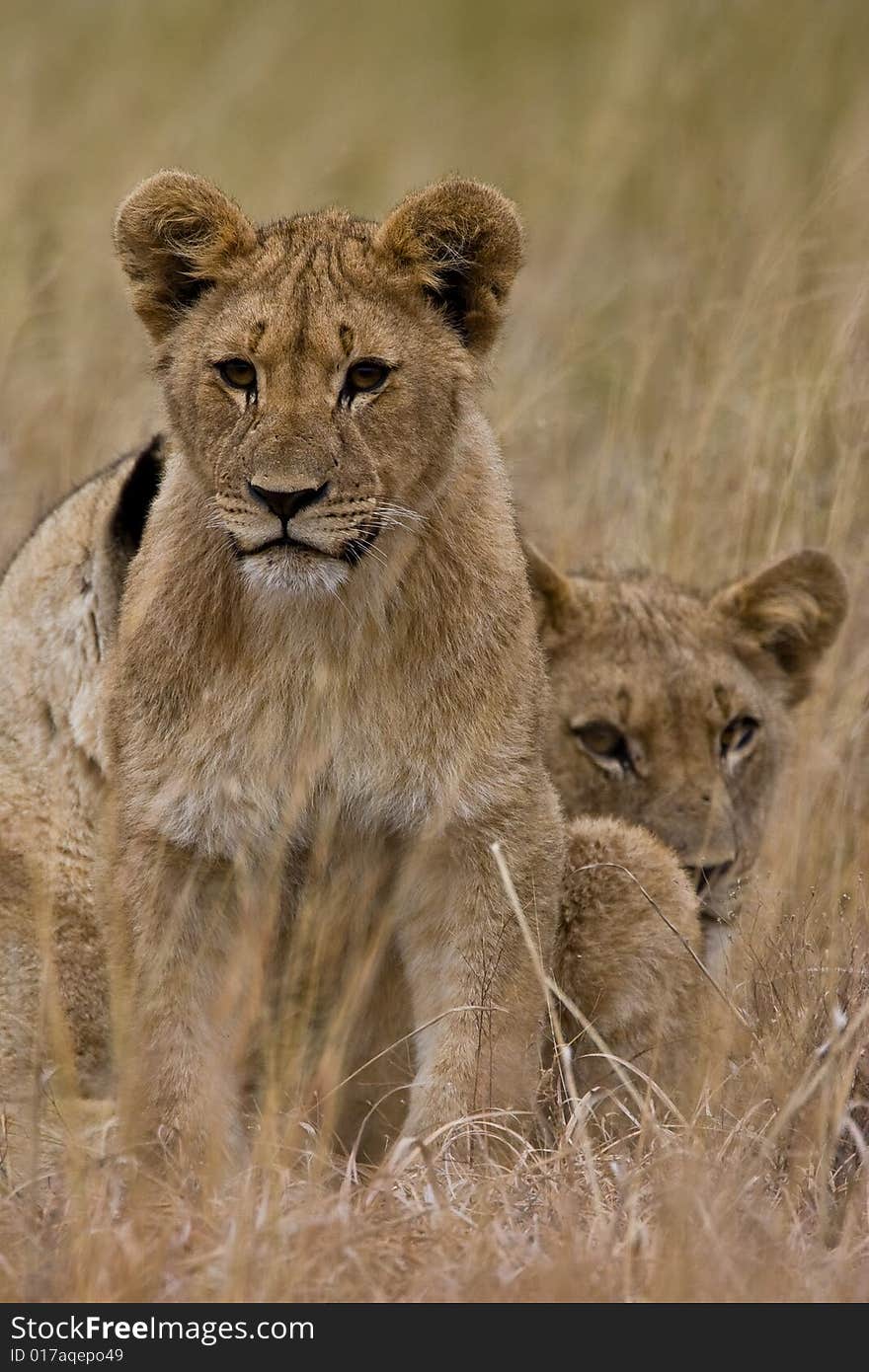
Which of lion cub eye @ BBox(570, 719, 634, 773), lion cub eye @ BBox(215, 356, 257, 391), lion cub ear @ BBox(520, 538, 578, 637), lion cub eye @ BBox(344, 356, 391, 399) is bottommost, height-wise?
lion cub eye @ BBox(570, 719, 634, 773)

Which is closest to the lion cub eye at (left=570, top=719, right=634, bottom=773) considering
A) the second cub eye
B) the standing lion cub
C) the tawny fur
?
the standing lion cub

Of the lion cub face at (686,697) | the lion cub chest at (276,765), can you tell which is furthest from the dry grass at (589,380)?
the lion cub chest at (276,765)

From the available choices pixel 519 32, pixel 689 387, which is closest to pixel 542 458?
pixel 689 387

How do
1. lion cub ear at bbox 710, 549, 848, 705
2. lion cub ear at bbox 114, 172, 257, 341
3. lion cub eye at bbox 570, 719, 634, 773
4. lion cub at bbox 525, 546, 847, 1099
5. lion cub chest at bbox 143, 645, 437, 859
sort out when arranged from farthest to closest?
lion cub ear at bbox 710, 549, 848, 705
lion cub eye at bbox 570, 719, 634, 773
lion cub at bbox 525, 546, 847, 1099
lion cub ear at bbox 114, 172, 257, 341
lion cub chest at bbox 143, 645, 437, 859

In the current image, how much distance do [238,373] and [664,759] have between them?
1796mm

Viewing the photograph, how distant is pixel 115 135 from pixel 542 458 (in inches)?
141

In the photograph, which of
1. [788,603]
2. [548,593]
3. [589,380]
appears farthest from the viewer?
[589,380]

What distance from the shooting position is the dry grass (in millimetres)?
3297

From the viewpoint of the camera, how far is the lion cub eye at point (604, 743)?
5324mm

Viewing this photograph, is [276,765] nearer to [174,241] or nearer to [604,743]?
[174,241]

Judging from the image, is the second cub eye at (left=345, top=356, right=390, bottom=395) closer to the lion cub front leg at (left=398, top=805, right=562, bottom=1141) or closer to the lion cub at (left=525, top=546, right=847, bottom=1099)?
the lion cub front leg at (left=398, top=805, right=562, bottom=1141)

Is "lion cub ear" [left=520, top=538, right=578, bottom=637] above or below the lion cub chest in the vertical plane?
above

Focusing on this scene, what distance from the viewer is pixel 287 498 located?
145 inches

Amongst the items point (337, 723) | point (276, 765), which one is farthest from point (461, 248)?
point (276, 765)
